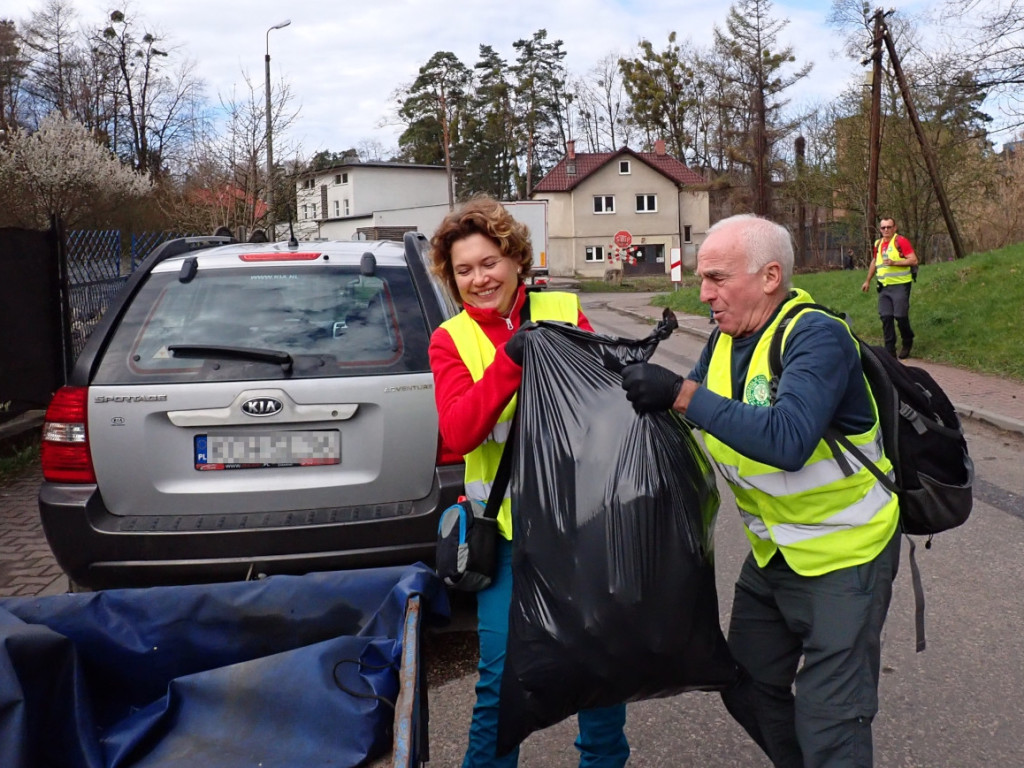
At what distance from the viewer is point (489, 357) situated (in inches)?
93.0

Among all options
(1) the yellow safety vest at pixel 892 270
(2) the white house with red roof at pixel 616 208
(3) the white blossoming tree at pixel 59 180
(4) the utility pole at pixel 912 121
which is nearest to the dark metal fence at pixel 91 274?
(3) the white blossoming tree at pixel 59 180

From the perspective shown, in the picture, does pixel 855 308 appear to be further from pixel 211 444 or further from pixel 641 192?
pixel 641 192

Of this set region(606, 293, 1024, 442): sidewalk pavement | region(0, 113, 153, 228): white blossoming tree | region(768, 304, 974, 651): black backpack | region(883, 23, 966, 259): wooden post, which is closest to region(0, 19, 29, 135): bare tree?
region(0, 113, 153, 228): white blossoming tree

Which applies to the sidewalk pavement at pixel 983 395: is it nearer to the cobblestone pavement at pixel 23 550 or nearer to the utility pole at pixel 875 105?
the cobblestone pavement at pixel 23 550

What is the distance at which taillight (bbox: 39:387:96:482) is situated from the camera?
3412mm

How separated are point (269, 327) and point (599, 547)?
6.63ft

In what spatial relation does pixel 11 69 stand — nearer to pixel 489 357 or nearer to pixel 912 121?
pixel 912 121

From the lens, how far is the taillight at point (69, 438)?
3.41m

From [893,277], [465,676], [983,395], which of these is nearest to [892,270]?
[893,277]

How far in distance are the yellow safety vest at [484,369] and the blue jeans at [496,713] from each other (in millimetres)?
128

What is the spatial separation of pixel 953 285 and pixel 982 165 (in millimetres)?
14454

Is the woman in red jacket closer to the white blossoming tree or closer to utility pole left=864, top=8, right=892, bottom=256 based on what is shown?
the white blossoming tree

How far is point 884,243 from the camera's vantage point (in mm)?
12562

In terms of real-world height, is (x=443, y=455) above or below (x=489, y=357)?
below
